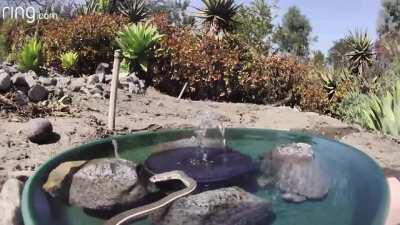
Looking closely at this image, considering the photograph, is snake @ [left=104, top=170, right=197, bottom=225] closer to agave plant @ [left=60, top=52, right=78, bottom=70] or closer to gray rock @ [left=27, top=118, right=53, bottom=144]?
gray rock @ [left=27, top=118, right=53, bottom=144]

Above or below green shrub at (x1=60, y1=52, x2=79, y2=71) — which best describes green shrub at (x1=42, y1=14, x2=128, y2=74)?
above

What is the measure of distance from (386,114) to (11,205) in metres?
5.75

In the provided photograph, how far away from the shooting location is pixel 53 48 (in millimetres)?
11484

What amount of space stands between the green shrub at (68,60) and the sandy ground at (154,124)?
6.48ft

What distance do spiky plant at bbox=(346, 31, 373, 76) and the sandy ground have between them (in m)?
5.59

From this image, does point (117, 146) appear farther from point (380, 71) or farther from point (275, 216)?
point (380, 71)

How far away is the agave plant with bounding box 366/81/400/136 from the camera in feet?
24.5

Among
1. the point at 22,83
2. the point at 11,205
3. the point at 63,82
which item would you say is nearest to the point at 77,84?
the point at 63,82

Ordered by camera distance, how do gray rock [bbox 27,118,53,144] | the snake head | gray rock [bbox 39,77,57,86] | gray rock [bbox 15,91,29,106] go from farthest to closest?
1. gray rock [bbox 39,77,57,86]
2. gray rock [bbox 15,91,29,106]
3. gray rock [bbox 27,118,53,144]
4. the snake head

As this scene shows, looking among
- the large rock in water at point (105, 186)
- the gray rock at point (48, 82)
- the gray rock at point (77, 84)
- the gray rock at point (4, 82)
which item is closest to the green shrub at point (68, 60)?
the gray rock at point (77, 84)

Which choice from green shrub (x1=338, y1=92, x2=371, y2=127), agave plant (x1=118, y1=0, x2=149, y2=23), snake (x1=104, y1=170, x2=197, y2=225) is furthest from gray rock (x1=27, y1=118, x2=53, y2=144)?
agave plant (x1=118, y1=0, x2=149, y2=23)

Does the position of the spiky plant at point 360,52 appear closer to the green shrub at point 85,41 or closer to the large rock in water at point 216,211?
the green shrub at point 85,41

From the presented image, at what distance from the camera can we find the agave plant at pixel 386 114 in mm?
7473

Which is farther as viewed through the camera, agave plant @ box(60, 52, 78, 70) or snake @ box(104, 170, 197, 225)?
agave plant @ box(60, 52, 78, 70)
